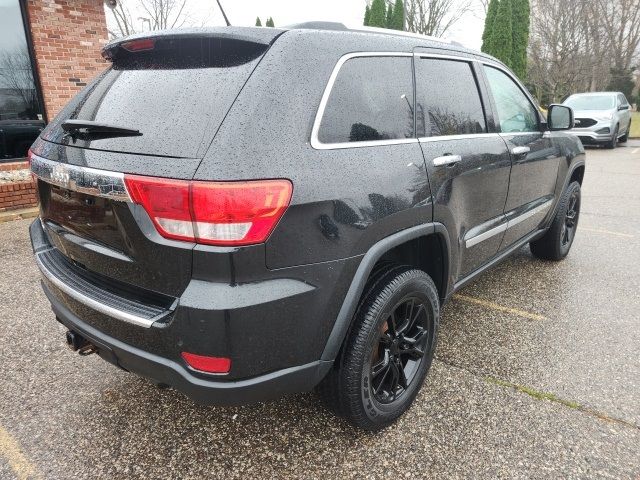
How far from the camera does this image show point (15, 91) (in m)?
6.41

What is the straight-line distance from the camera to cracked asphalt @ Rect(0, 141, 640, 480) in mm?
2041

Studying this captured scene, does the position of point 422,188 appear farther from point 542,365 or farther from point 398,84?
point 542,365

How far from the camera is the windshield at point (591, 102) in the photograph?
1509 cm

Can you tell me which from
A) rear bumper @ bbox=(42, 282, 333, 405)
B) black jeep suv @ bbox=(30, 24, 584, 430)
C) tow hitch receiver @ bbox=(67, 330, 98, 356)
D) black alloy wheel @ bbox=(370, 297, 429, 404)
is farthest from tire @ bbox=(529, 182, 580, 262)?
tow hitch receiver @ bbox=(67, 330, 98, 356)

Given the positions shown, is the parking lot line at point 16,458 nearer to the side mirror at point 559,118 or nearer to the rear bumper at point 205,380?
the rear bumper at point 205,380

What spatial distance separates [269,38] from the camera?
5.92 feet

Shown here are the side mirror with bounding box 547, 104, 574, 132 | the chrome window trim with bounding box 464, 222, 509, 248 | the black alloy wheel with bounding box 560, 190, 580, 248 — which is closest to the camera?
the chrome window trim with bounding box 464, 222, 509, 248

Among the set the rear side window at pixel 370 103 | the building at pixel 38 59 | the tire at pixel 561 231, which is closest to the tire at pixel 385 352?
the rear side window at pixel 370 103

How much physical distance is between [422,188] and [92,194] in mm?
1390

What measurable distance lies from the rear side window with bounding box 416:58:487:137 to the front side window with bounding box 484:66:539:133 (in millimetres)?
326

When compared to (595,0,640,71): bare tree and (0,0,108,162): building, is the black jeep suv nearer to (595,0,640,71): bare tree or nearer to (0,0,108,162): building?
(0,0,108,162): building

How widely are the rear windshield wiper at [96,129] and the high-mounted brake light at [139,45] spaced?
0.43 meters

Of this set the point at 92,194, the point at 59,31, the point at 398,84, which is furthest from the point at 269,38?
the point at 59,31

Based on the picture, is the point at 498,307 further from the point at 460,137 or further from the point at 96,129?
the point at 96,129
